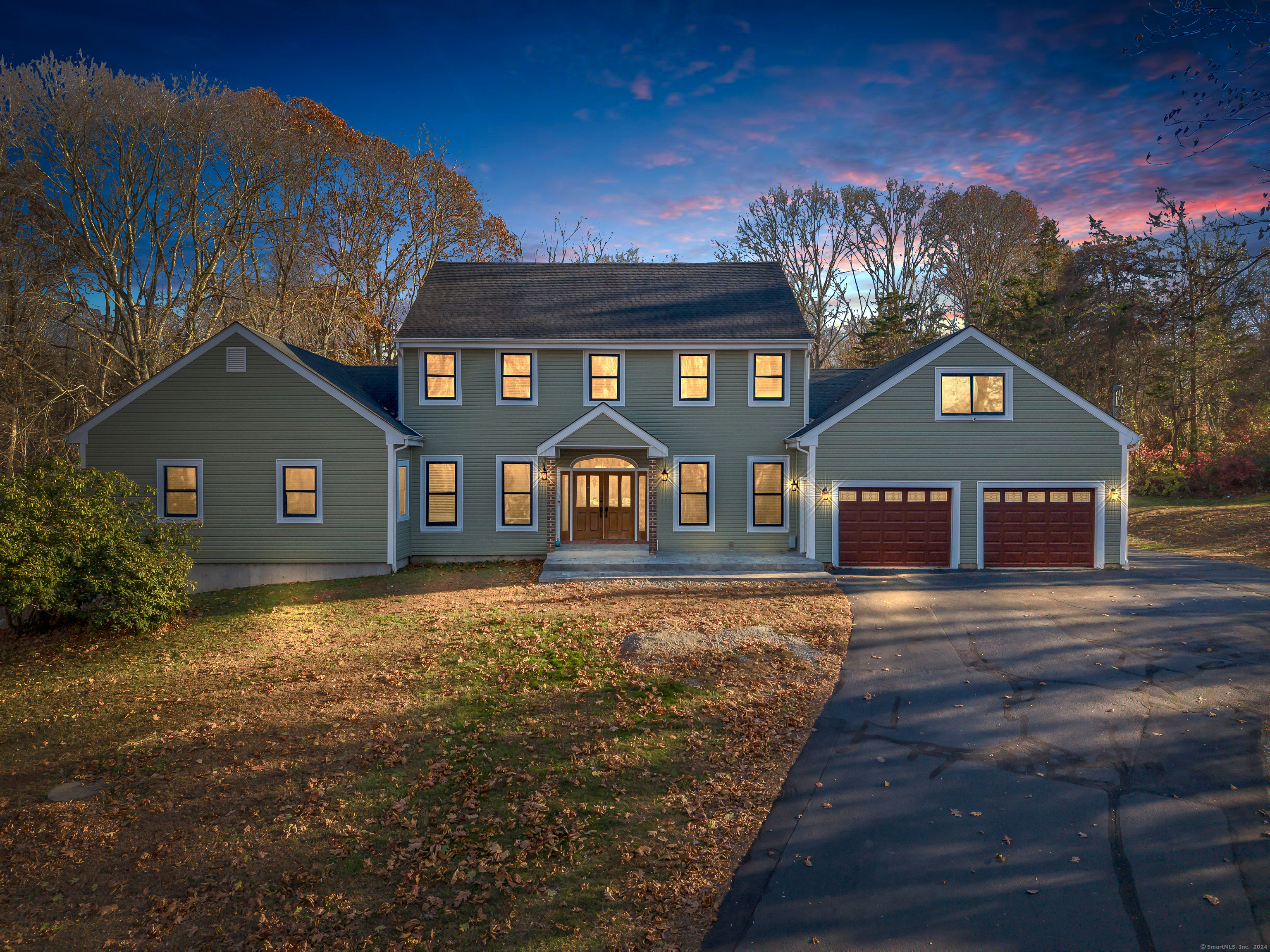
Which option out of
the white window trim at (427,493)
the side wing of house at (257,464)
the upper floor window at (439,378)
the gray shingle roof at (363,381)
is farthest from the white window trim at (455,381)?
the side wing of house at (257,464)

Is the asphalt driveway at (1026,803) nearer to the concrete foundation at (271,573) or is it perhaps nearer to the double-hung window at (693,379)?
the double-hung window at (693,379)

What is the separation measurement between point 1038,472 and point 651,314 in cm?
1172

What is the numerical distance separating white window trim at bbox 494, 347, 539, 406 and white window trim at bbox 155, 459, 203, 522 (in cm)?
797

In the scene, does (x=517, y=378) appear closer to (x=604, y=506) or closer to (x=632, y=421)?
(x=632, y=421)

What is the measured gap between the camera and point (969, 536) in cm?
1730

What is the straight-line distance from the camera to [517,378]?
18578 mm

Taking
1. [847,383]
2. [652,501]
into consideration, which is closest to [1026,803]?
[652,501]

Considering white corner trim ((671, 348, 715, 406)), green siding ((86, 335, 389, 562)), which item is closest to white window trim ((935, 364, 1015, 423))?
white corner trim ((671, 348, 715, 406))

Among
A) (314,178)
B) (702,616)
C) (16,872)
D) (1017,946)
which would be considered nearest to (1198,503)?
(702,616)

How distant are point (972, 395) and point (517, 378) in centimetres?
1276

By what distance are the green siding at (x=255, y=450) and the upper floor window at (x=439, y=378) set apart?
2267mm

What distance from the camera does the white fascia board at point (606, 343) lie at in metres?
18.2

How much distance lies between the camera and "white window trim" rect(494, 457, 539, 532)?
18.5 m

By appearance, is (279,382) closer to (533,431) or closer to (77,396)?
(533,431)
